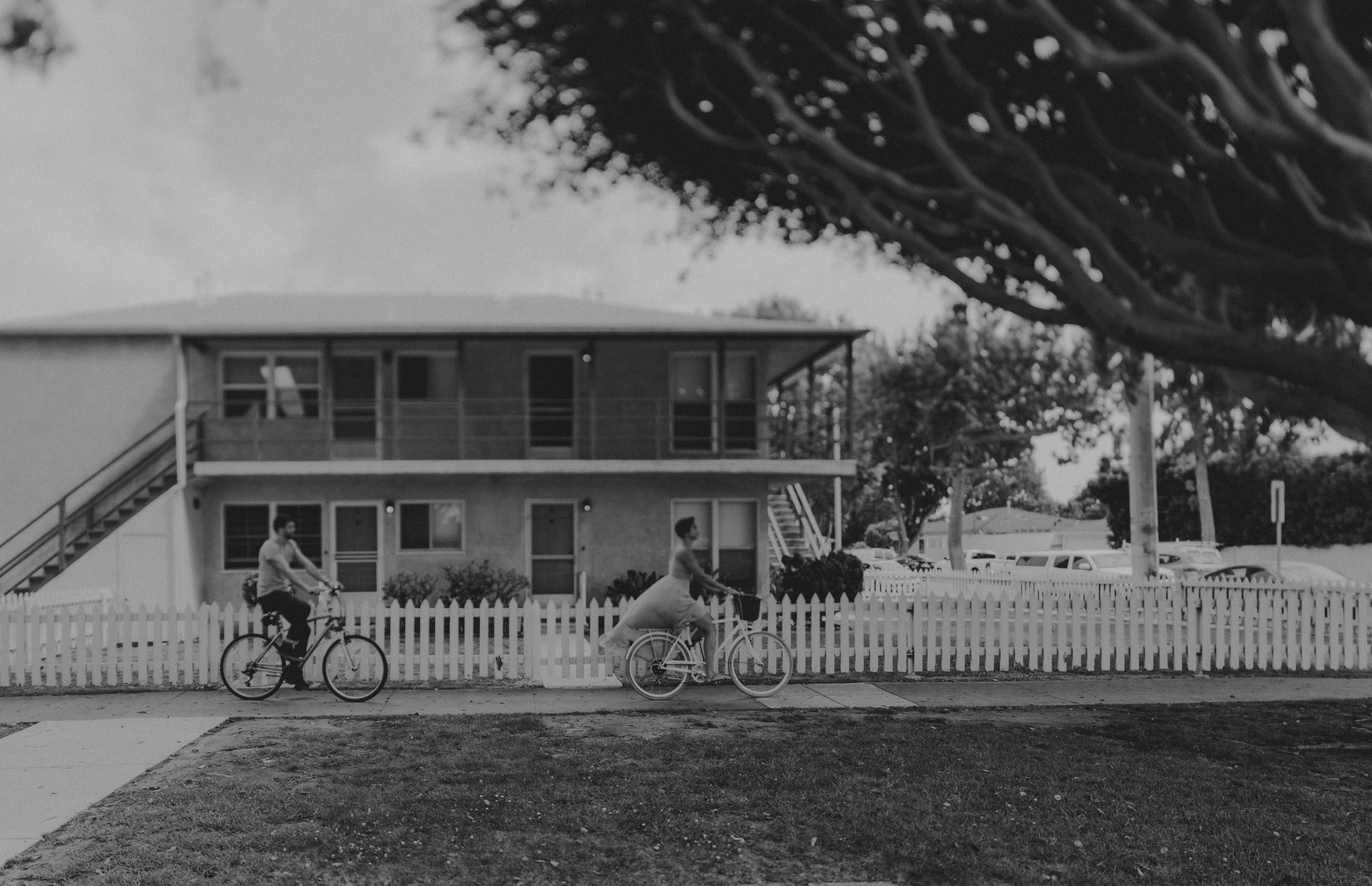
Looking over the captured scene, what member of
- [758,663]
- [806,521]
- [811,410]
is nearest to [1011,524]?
[806,521]

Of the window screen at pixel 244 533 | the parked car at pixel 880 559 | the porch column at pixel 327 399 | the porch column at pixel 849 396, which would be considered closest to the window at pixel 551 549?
the porch column at pixel 327 399

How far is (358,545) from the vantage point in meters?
23.0

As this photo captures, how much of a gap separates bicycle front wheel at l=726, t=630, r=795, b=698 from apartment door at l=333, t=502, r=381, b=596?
38.5 ft

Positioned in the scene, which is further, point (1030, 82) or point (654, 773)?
point (1030, 82)

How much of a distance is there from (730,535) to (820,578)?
2190 millimetres

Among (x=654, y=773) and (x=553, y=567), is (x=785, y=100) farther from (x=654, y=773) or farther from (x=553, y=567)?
(x=553, y=567)

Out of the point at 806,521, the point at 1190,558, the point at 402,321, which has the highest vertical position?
the point at 402,321

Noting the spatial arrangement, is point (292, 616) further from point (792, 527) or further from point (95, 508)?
point (792, 527)

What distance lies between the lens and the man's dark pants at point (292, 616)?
39.0 ft

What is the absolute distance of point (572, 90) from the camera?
1136 centimetres

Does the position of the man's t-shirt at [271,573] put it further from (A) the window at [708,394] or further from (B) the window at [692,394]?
(A) the window at [708,394]

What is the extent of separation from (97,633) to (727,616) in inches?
267

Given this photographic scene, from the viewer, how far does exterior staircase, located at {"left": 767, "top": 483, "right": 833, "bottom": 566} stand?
26.3 metres

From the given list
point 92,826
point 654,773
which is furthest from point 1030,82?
point 92,826
